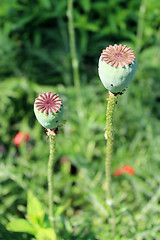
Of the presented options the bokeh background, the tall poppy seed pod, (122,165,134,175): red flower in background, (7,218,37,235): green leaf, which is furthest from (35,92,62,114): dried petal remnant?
(122,165,134,175): red flower in background

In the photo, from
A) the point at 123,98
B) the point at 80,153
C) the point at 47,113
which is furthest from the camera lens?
the point at 123,98

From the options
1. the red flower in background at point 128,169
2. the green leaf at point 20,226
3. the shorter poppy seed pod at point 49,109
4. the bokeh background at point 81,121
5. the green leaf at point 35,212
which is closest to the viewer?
the shorter poppy seed pod at point 49,109

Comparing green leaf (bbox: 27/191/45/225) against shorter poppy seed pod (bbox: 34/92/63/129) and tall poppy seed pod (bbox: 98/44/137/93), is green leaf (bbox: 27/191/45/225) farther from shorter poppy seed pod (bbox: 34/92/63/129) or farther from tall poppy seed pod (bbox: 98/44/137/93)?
tall poppy seed pod (bbox: 98/44/137/93)

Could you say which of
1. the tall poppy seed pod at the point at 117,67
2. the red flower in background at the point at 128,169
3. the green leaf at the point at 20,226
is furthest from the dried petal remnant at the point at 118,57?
the red flower in background at the point at 128,169

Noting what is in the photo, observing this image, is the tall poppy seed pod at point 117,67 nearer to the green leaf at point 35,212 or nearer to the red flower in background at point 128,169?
the green leaf at point 35,212

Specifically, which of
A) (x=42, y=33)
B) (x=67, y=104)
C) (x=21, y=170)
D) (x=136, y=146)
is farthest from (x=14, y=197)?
(x=42, y=33)

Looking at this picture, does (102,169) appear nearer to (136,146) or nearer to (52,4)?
(136,146)
